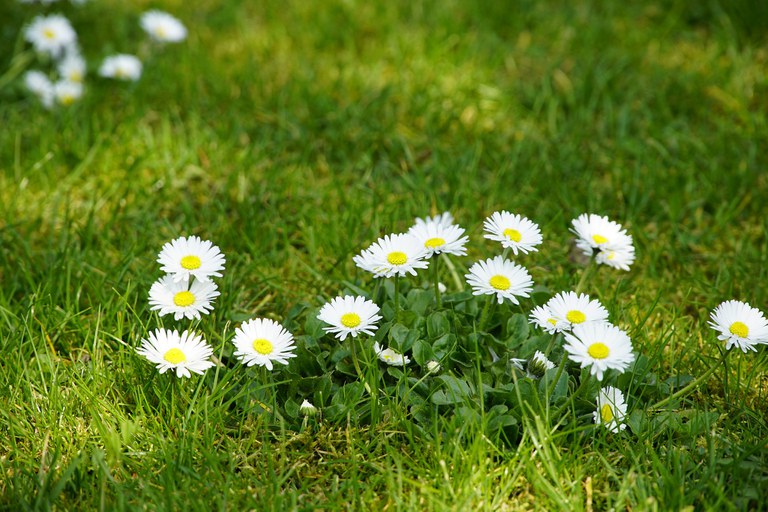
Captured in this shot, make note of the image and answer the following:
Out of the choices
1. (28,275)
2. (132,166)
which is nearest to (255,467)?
(28,275)

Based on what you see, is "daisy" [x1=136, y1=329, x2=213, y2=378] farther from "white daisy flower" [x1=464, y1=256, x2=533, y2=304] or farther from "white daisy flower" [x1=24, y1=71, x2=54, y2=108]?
"white daisy flower" [x1=24, y1=71, x2=54, y2=108]

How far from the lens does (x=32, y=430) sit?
1.90 meters

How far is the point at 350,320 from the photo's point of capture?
74.3 inches

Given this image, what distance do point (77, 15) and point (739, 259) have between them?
306 centimetres

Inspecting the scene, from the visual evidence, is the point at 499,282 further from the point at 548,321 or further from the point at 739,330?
the point at 739,330

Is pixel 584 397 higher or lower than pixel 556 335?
lower

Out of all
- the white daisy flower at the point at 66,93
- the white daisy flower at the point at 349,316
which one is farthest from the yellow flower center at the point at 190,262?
the white daisy flower at the point at 66,93

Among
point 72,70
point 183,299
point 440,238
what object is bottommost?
point 183,299

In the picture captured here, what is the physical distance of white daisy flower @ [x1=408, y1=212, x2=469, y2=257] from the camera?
1998 mm

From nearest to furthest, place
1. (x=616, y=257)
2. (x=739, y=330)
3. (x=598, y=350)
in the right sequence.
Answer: (x=598, y=350), (x=739, y=330), (x=616, y=257)

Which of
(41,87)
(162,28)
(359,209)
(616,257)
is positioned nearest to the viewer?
(616,257)

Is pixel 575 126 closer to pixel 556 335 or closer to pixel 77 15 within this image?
pixel 556 335

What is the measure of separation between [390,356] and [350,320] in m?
0.15

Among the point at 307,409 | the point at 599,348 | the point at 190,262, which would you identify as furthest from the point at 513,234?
the point at 190,262
